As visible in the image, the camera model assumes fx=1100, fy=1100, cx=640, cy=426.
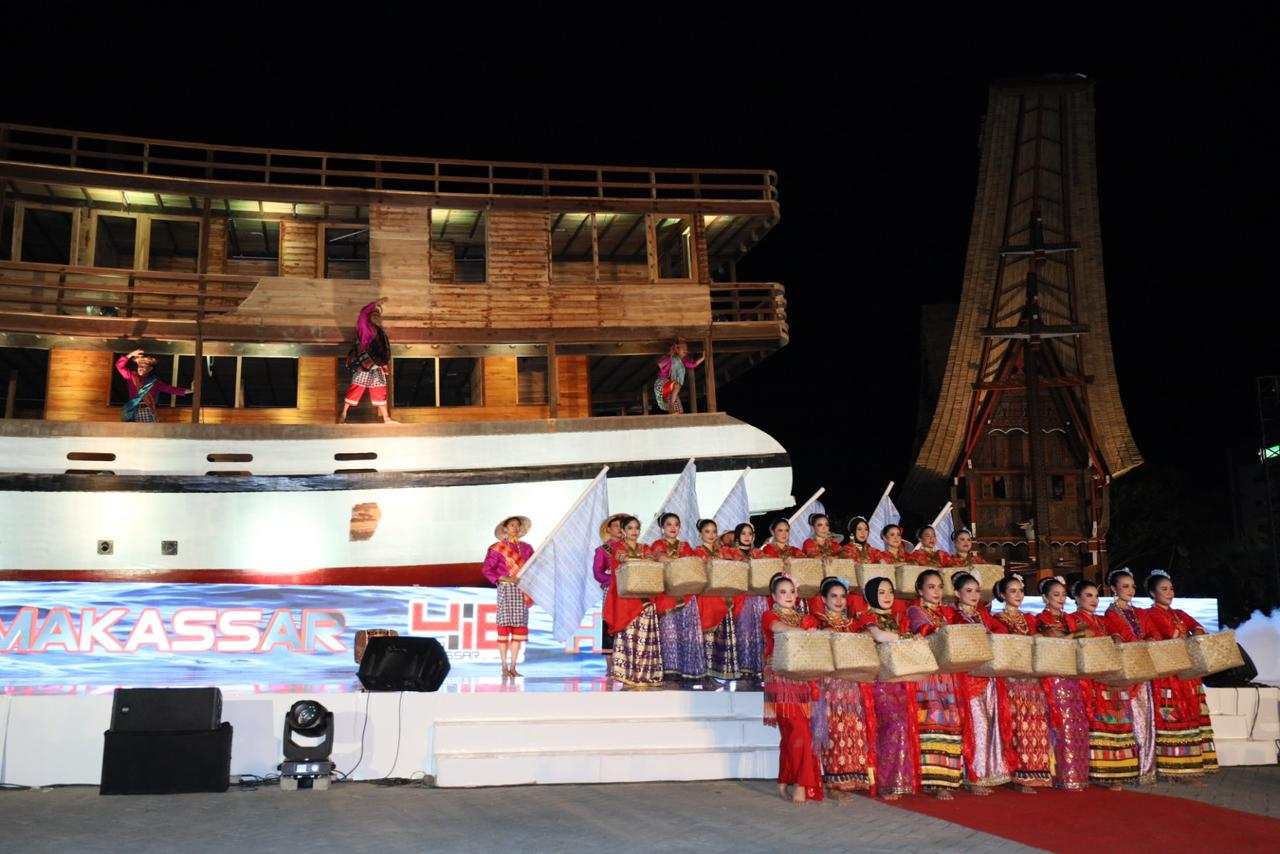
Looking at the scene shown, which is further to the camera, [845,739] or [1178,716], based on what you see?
[1178,716]

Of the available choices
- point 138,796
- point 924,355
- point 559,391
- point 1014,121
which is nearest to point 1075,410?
point 1014,121

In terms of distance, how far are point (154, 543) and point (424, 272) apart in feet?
14.7

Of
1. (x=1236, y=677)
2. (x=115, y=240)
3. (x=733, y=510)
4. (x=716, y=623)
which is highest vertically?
(x=115, y=240)

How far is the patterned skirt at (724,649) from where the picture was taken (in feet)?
28.3

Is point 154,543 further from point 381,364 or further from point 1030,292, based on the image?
point 1030,292

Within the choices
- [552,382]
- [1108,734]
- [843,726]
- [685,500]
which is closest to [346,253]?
[552,382]

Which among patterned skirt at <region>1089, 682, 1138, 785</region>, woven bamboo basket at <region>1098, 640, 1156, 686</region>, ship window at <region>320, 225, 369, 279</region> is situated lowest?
patterned skirt at <region>1089, 682, 1138, 785</region>

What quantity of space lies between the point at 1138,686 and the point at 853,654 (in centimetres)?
239

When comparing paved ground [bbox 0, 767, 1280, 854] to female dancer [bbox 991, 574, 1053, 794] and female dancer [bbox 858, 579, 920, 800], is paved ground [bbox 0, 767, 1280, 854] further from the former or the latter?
female dancer [bbox 991, 574, 1053, 794]

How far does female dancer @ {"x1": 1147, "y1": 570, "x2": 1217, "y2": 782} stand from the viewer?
715 cm

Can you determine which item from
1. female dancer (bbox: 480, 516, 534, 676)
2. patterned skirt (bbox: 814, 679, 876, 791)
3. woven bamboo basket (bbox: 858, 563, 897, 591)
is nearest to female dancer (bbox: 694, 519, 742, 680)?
woven bamboo basket (bbox: 858, 563, 897, 591)

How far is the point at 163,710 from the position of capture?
6297 millimetres

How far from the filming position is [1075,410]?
2055 centimetres

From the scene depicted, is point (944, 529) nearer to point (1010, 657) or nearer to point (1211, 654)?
point (1211, 654)
